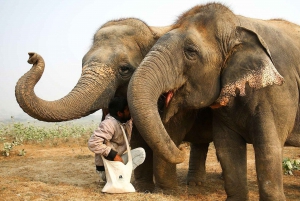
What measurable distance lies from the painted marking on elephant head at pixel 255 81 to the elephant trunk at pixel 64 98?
5.31ft

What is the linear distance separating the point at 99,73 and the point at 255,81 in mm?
2051

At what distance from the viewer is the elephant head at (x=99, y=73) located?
5.56 m

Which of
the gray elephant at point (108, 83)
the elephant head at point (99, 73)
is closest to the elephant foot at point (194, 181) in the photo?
the gray elephant at point (108, 83)

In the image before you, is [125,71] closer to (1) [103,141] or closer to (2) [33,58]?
(1) [103,141]

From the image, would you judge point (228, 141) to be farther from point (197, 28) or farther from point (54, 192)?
point (54, 192)

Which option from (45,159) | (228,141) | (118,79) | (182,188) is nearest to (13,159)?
(45,159)

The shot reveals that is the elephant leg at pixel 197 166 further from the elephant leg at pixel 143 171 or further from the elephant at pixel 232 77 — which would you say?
the elephant at pixel 232 77

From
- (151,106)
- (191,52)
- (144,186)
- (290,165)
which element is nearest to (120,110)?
(151,106)

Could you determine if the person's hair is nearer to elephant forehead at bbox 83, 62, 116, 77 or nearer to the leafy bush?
elephant forehead at bbox 83, 62, 116, 77

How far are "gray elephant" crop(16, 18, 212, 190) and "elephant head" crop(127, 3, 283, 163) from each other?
0.94 metres

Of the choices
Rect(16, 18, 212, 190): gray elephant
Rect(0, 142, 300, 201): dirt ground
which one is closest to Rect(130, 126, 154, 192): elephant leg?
Rect(16, 18, 212, 190): gray elephant

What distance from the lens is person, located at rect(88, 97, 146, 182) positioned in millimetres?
5625

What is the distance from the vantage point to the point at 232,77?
5.53 metres

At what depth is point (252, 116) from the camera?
5621 millimetres
